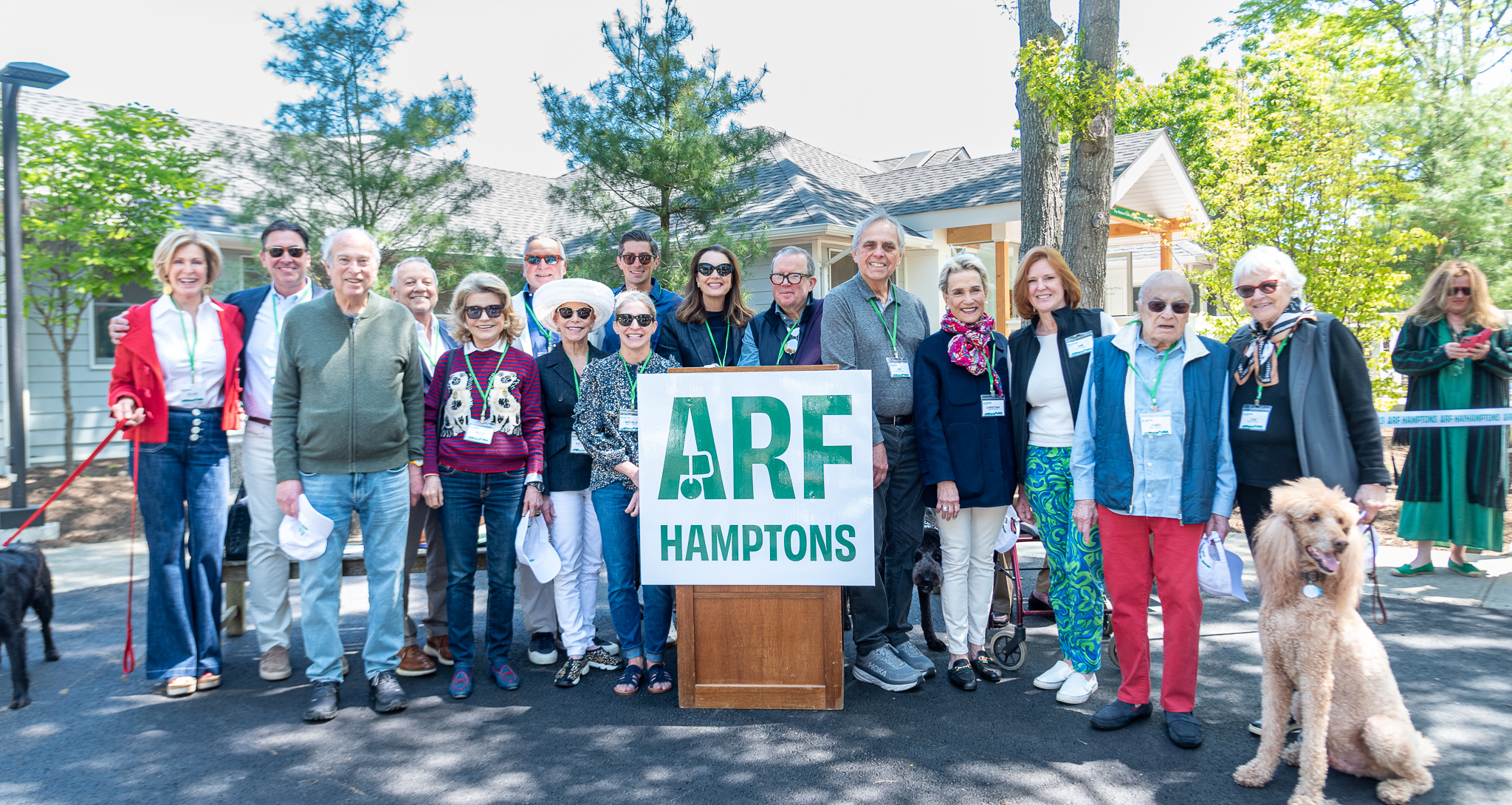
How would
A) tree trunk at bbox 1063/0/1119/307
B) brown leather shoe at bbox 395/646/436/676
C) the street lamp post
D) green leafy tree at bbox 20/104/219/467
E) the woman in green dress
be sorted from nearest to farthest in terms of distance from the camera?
1. brown leather shoe at bbox 395/646/436/676
2. the woman in green dress
3. tree trunk at bbox 1063/0/1119/307
4. the street lamp post
5. green leafy tree at bbox 20/104/219/467

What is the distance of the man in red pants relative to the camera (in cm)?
352

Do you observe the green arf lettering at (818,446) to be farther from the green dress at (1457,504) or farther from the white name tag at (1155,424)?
the green dress at (1457,504)

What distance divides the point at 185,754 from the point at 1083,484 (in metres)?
3.95

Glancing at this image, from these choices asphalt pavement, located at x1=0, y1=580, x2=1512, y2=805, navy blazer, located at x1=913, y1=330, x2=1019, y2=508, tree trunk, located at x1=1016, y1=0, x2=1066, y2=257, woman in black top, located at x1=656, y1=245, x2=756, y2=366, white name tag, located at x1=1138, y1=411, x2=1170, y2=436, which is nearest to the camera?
asphalt pavement, located at x1=0, y1=580, x2=1512, y2=805

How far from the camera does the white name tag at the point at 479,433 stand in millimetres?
4137

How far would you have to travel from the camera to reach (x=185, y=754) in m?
3.59

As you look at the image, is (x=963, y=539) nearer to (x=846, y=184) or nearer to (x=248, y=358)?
(x=248, y=358)

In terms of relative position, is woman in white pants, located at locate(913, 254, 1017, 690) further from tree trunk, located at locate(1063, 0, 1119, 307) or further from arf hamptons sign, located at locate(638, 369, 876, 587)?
tree trunk, located at locate(1063, 0, 1119, 307)

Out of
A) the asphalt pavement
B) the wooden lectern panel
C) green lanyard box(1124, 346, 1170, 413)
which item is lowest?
the asphalt pavement

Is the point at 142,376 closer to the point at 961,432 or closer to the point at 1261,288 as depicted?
the point at 961,432

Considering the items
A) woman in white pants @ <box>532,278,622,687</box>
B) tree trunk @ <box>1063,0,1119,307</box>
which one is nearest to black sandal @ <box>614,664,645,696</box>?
woman in white pants @ <box>532,278,622,687</box>

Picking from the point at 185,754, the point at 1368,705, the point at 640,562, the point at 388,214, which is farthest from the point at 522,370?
the point at 388,214

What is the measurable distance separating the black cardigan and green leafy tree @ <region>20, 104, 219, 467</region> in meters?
7.36

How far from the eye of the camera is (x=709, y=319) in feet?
15.6
